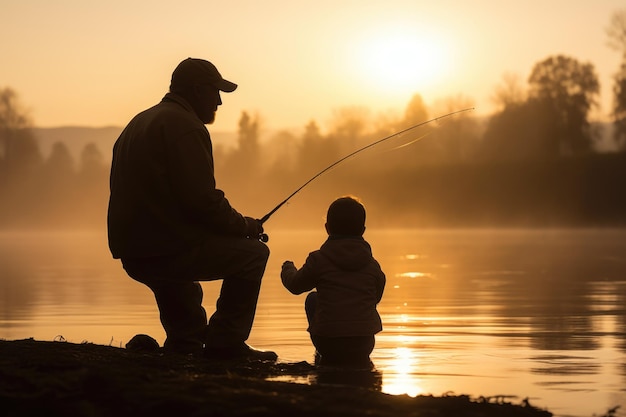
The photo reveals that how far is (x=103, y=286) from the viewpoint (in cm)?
1440

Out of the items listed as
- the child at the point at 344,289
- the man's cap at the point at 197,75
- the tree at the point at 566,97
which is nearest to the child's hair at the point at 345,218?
the child at the point at 344,289

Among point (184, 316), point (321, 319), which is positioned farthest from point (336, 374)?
point (184, 316)

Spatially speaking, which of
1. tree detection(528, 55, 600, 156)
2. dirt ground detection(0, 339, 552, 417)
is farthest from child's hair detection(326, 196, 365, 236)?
tree detection(528, 55, 600, 156)

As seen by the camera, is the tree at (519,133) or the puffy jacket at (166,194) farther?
the tree at (519,133)

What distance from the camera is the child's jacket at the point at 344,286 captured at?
6.34 m

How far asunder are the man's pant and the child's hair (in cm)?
42

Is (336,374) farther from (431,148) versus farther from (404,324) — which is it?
(431,148)

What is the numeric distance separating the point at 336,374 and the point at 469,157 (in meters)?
75.5

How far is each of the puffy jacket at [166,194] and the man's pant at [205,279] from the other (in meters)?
0.08

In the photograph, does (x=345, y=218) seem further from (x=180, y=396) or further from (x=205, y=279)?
(x=180, y=396)

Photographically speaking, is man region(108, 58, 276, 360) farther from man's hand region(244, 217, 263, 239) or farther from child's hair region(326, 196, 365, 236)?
child's hair region(326, 196, 365, 236)

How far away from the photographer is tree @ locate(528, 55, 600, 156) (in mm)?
67812

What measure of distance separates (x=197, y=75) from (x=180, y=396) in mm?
2683

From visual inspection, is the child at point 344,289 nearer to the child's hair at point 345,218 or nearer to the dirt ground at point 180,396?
the child's hair at point 345,218
